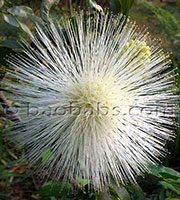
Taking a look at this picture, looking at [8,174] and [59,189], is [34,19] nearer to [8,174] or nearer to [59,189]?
[59,189]

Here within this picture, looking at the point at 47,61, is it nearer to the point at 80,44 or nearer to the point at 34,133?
the point at 80,44

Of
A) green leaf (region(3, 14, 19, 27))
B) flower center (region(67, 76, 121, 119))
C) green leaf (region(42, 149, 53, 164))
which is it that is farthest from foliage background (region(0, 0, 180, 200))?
flower center (region(67, 76, 121, 119))

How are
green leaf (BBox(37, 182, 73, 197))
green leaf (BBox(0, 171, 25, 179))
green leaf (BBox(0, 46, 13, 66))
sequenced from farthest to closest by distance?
green leaf (BBox(0, 171, 25, 179)) → green leaf (BBox(37, 182, 73, 197)) → green leaf (BBox(0, 46, 13, 66))

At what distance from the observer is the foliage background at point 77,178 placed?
1242 millimetres

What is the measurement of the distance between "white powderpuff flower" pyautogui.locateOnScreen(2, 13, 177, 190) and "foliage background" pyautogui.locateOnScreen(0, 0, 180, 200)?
0.08 meters

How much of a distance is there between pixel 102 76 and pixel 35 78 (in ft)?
1.04

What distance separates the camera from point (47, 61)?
113 centimetres

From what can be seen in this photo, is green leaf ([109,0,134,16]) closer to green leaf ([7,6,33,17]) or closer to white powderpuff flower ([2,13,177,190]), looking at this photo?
white powderpuff flower ([2,13,177,190])

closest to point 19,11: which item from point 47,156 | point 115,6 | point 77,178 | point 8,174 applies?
point 115,6

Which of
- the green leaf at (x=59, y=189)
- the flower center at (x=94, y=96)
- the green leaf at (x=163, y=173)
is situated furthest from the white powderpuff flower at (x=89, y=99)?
the green leaf at (x=59, y=189)

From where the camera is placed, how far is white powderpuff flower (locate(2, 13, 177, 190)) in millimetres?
1149

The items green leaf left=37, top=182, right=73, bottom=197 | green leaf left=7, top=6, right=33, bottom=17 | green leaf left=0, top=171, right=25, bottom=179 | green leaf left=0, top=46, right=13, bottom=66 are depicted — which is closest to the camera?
green leaf left=7, top=6, right=33, bottom=17

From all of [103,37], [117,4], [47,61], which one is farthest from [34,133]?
[117,4]

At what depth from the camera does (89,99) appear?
3.90ft
